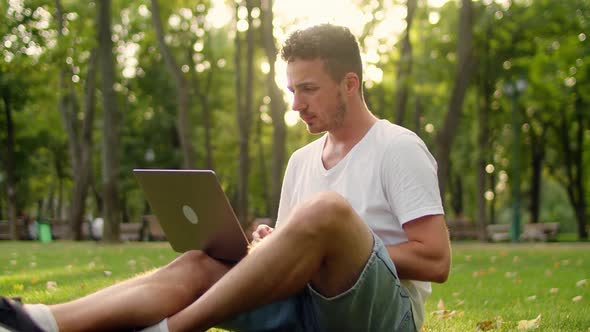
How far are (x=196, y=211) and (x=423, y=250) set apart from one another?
3.17 feet

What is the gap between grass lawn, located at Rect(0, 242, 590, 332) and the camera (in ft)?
18.7

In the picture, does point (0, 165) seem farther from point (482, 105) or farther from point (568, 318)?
point (568, 318)

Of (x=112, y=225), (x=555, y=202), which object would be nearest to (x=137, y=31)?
(x=112, y=225)

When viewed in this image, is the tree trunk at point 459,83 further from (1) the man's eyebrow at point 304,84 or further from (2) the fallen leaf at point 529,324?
(1) the man's eyebrow at point 304,84

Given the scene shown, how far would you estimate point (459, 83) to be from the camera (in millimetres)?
16672

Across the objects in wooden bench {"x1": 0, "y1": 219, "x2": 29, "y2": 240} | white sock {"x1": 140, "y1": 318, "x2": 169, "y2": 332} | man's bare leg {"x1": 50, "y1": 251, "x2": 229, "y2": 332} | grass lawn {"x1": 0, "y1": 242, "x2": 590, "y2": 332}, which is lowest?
wooden bench {"x1": 0, "y1": 219, "x2": 29, "y2": 240}

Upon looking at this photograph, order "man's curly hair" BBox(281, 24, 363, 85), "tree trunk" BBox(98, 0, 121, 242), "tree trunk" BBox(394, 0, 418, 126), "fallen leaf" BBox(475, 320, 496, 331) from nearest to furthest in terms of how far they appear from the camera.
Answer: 1. "man's curly hair" BBox(281, 24, 363, 85)
2. "fallen leaf" BBox(475, 320, 496, 331)
3. "tree trunk" BBox(98, 0, 121, 242)
4. "tree trunk" BBox(394, 0, 418, 126)

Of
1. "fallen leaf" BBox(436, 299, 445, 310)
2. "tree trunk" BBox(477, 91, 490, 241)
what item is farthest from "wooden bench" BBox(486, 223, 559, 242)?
"fallen leaf" BBox(436, 299, 445, 310)

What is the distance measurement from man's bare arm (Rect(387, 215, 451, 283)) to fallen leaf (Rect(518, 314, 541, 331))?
1.96 m

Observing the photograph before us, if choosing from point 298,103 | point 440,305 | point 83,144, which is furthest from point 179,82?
point 298,103

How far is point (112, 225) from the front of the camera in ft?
59.8

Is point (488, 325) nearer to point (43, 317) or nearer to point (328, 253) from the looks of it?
point (328, 253)

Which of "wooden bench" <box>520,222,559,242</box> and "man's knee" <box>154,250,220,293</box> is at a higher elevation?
"man's knee" <box>154,250,220,293</box>

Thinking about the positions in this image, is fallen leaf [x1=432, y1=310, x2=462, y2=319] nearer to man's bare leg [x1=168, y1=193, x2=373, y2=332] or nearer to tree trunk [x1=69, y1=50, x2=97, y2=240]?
man's bare leg [x1=168, y1=193, x2=373, y2=332]
